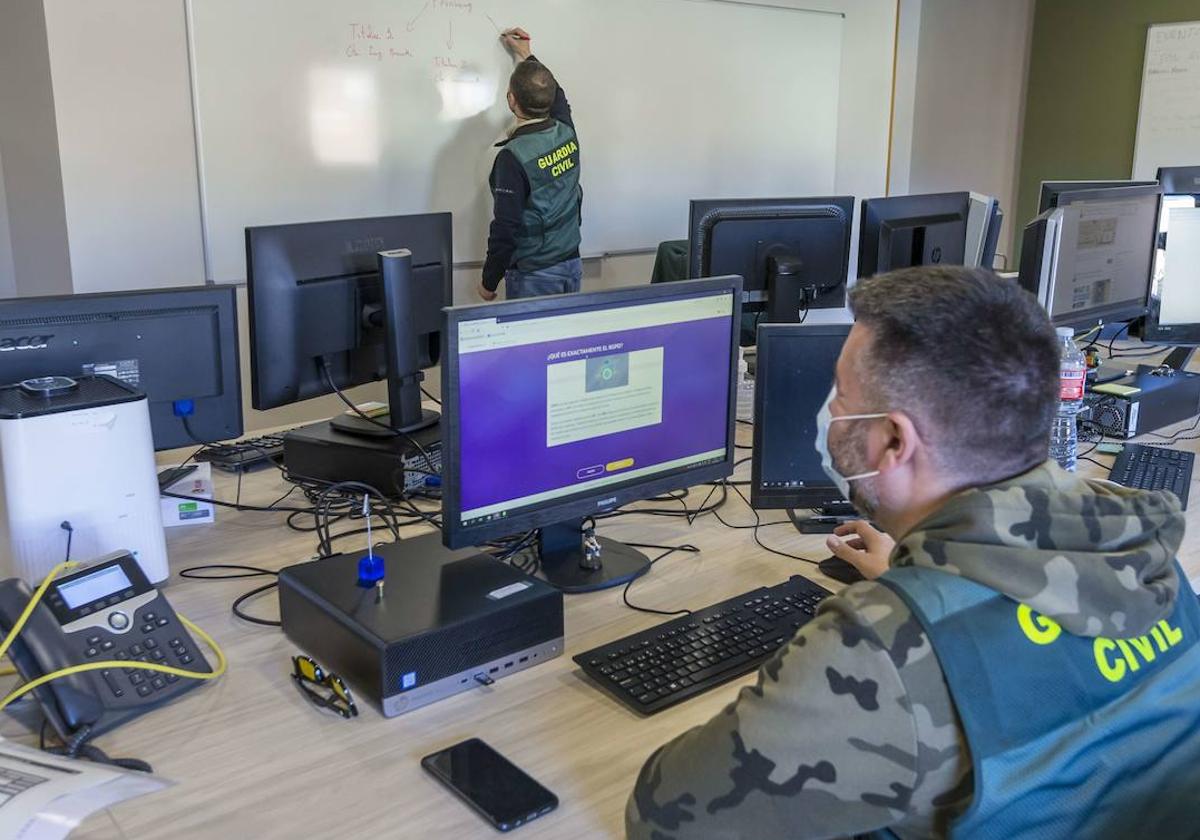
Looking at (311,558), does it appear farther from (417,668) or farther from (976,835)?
(976,835)

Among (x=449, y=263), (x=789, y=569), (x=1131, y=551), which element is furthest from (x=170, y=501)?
(x=1131, y=551)

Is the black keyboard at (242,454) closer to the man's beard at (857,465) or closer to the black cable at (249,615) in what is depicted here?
the black cable at (249,615)

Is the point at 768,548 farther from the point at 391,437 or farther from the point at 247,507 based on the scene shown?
the point at 247,507

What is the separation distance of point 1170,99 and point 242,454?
4.87 meters

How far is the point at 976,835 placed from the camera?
0.92m

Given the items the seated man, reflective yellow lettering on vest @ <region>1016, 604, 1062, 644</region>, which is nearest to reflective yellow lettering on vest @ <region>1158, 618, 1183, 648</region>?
the seated man

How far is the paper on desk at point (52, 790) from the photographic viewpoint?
961 mm

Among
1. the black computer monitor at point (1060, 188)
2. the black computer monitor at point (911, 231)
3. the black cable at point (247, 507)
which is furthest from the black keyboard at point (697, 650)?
the black computer monitor at point (1060, 188)

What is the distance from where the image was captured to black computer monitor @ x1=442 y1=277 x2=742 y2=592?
4.94 ft

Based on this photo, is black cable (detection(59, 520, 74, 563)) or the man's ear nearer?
the man's ear

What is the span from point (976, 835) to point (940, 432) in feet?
1.20

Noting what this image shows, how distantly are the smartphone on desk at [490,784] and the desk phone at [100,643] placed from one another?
392 millimetres

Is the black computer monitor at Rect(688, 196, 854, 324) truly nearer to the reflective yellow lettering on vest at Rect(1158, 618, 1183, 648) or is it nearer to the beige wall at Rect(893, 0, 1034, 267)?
the reflective yellow lettering on vest at Rect(1158, 618, 1183, 648)

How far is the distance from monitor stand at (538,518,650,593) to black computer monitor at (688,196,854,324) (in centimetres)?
103
